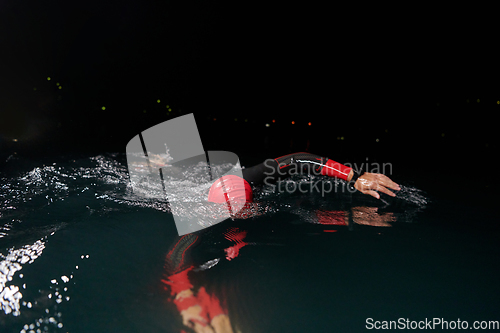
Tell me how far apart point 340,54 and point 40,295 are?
618 cm

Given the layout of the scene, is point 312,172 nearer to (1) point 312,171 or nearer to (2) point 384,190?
(1) point 312,171

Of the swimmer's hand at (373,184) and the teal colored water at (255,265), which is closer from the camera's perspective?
the teal colored water at (255,265)

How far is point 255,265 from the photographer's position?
1.31 meters

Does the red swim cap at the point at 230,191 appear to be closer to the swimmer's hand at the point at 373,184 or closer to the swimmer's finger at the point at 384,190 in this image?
the swimmer's hand at the point at 373,184

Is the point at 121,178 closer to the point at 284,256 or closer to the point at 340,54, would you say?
the point at 284,256

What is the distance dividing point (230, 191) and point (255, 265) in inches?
32.8

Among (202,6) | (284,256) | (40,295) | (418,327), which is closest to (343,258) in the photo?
(284,256)

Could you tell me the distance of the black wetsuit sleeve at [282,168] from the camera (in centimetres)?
248

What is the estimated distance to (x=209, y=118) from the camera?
724 centimetres

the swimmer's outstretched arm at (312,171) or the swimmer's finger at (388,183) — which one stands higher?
the swimmer's outstretched arm at (312,171)

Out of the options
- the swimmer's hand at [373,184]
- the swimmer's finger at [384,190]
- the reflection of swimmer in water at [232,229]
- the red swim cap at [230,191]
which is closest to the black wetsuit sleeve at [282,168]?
the reflection of swimmer in water at [232,229]

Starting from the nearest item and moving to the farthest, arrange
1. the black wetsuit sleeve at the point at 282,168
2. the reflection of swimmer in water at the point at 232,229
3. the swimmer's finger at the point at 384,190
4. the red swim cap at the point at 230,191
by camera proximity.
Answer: the reflection of swimmer in water at the point at 232,229 < the red swim cap at the point at 230,191 < the swimmer's finger at the point at 384,190 < the black wetsuit sleeve at the point at 282,168

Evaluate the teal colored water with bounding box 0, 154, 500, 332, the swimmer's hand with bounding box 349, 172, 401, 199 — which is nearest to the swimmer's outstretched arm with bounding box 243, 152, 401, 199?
the swimmer's hand with bounding box 349, 172, 401, 199

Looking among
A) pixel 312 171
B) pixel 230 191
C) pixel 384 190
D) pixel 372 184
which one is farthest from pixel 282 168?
pixel 384 190
